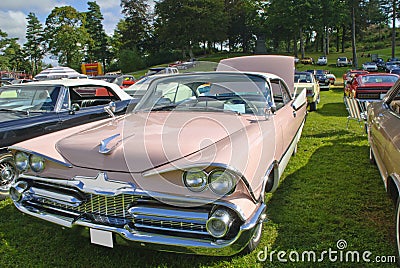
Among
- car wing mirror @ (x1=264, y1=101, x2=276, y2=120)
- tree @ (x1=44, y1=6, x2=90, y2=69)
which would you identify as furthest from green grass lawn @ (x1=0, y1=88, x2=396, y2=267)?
tree @ (x1=44, y1=6, x2=90, y2=69)

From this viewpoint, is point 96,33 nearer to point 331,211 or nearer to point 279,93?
point 279,93

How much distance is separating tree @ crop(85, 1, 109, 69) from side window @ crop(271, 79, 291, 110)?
62.9 meters

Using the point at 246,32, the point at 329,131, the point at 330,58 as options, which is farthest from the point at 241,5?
the point at 329,131

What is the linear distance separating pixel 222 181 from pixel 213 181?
6cm

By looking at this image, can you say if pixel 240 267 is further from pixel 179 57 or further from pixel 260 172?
pixel 179 57

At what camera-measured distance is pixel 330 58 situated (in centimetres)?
5144

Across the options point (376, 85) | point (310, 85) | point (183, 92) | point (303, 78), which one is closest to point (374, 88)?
point (376, 85)

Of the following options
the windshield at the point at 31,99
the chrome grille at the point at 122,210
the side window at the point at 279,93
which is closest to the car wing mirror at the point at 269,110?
the side window at the point at 279,93

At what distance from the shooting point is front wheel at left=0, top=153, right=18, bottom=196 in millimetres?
4045

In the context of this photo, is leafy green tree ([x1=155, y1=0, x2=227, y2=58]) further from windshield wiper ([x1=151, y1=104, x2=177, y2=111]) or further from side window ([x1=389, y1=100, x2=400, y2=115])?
side window ([x1=389, y1=100, x2=400, y2=115])

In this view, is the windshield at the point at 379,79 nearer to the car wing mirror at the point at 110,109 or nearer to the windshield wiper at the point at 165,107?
the windshield wiper at the point at 165,107

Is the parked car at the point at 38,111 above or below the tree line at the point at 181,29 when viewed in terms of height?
below

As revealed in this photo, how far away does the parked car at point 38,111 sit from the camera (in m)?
4.18

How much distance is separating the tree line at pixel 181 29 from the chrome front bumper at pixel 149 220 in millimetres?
38727
